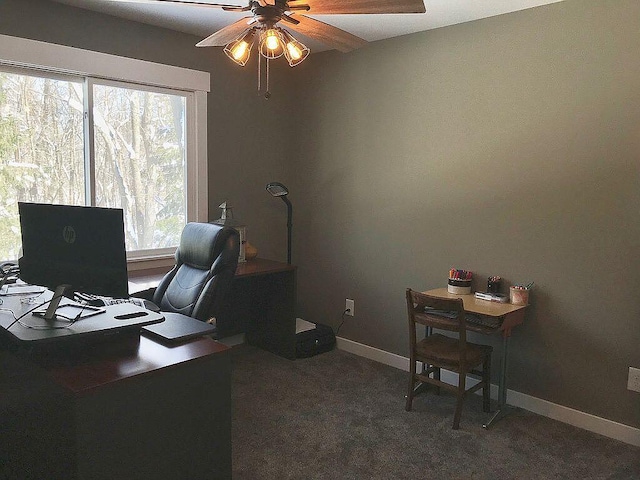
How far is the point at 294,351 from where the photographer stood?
3.78m

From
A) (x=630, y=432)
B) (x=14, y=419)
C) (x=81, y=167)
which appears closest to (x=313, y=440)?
(x=14, y=419)

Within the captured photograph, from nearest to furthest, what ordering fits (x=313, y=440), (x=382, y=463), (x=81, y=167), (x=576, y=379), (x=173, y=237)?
1. (x=382, y=463)
2. (x=313, y=440)
3. (x=576, y=379)
4. (x=81, y=167)
5. (x=173, y=237)

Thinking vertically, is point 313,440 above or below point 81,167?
below

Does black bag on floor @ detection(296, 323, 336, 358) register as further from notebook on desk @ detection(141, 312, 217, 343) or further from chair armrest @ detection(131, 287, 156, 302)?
notebook on desk @ detection(141, 312, 217, 343)

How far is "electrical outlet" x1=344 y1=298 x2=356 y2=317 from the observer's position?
3.99 metres

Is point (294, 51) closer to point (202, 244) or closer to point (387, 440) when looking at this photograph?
point (202, 244)

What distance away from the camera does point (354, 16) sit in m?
3.10

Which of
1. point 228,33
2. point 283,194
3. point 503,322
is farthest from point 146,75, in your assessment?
point 503,322

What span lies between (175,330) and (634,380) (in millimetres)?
2352

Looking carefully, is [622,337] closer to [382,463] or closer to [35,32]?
[382,463]

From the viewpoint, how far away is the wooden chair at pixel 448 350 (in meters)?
2.73

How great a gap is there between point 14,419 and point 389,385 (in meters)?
A: 2.21

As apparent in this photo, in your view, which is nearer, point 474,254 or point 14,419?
point 14,419

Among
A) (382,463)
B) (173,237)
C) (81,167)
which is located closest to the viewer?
(382,463)
